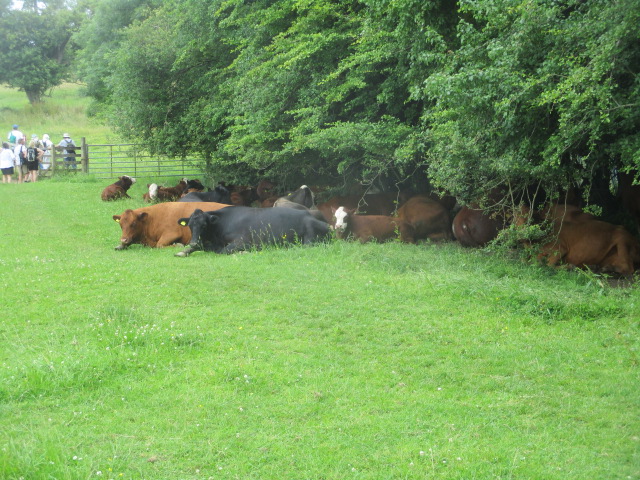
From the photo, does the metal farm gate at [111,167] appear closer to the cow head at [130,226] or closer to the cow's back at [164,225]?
the cow's back at [164,225]

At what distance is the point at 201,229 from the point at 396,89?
16.6 ft

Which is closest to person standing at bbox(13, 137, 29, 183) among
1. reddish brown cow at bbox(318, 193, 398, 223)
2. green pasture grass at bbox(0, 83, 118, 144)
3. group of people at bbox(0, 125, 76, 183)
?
group of people at bbox(0, 125, 76, 183)

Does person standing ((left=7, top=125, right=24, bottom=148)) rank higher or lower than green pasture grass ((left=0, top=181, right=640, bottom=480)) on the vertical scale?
higher

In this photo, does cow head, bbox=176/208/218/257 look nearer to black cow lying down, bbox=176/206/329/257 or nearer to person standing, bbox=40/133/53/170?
black cow lying down, bbox=176/206/329/257

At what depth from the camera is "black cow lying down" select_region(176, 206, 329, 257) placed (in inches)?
533

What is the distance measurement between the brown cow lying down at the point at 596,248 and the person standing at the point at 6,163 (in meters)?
24.6

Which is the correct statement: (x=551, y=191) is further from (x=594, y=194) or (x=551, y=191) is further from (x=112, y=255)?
(x=112, y=255)

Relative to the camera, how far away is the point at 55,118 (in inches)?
2039

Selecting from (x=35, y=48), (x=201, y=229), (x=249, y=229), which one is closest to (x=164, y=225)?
(x=201, y=229)

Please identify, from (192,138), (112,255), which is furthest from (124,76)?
(112,255)

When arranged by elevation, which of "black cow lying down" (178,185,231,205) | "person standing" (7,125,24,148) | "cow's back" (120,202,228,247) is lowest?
"cow's back" (120,202,228,247)

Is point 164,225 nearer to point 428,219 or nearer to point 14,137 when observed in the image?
point 428,219

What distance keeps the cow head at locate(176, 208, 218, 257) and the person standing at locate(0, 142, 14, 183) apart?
18499 millimetres

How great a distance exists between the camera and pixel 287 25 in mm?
17781
